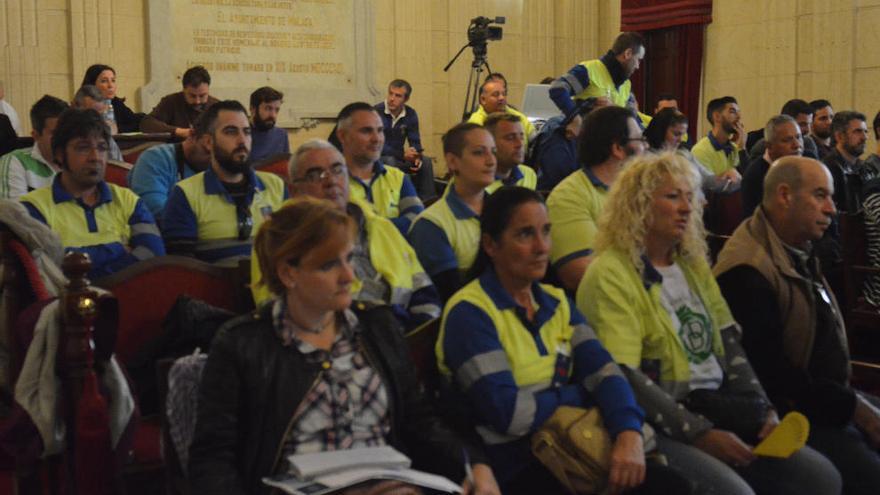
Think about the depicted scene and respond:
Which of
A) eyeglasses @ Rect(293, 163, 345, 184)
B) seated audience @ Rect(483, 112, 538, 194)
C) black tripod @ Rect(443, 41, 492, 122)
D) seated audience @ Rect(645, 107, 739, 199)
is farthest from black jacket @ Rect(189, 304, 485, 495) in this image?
black tripod @ Rect(443, 41, 492, 122)

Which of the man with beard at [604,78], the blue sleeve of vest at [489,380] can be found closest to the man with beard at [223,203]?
the blue sleeve of vest at [489,380]

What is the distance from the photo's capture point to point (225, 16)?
991 cm

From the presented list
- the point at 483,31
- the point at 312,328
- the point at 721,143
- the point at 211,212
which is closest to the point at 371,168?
the point at 211,212

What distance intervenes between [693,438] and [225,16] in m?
7.86

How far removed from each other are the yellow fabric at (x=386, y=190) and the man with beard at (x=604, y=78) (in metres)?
2.04

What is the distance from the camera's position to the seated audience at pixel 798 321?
3.35 metres

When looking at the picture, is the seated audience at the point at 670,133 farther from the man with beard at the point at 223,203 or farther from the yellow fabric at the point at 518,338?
the yellow fabric at the point at 518,338

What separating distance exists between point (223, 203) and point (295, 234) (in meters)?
2.11

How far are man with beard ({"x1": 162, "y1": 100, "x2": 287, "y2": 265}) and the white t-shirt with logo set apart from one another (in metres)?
1.71

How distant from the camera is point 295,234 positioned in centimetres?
241

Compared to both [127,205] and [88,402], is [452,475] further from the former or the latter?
[127,205]

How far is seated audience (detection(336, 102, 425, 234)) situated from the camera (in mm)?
4879

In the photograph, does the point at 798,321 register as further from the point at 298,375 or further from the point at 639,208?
the point at 298,375

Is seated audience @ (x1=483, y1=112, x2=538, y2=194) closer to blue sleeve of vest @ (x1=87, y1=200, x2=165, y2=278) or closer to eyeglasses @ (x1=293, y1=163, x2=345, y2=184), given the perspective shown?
eyeglasses @ (x1=293, y1=163, x2=345, y2=184)
